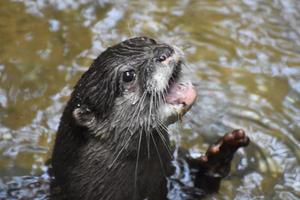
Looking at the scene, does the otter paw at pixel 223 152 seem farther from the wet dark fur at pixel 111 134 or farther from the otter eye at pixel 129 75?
the otter eye at pixel 129 75

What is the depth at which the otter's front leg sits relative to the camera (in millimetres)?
3312

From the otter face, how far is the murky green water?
Result: 0.64 m

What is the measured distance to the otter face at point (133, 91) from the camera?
10.0ft

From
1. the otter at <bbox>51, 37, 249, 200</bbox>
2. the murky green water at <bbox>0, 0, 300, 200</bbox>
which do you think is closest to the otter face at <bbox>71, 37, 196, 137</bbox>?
the otter at <bbox>51, 37, 249, 200</bbox>

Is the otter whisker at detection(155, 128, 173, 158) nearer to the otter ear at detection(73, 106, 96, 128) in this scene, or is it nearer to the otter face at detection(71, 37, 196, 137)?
the otter face at detection(71, 37, 196, 137)

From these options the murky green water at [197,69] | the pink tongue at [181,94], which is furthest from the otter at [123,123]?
the murky green water at [197,69]

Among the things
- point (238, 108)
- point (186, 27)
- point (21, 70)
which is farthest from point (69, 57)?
point (238, 108)

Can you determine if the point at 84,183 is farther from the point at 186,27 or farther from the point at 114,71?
the point at 186,27

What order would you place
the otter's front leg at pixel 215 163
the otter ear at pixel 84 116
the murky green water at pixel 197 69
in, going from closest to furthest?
the otter ear at pixel 84 116
the otter's front leg at pixel 215 163
the murky green water at pixel 197 69

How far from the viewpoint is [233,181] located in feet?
12.6

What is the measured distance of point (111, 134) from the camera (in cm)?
321

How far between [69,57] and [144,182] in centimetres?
175

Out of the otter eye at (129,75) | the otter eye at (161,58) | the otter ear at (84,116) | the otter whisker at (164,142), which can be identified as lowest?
the otter whisker at (164,142)

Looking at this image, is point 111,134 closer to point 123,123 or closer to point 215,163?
point 123,123
